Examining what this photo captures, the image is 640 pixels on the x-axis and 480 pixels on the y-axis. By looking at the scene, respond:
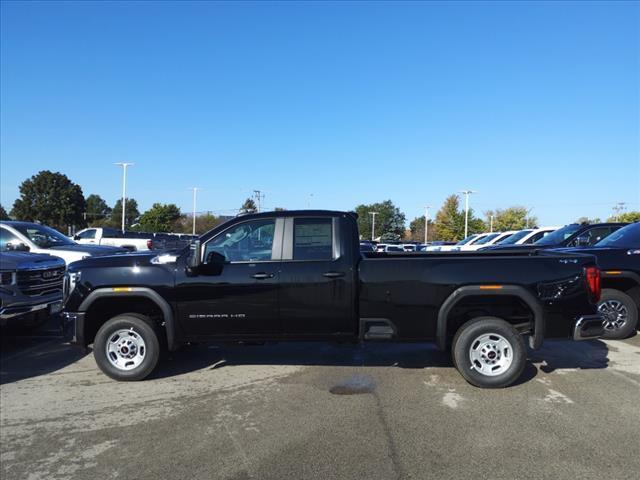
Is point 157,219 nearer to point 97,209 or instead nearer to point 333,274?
point 97,209

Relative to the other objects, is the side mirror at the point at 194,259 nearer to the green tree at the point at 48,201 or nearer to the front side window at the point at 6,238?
the front side window at the point at 6,238

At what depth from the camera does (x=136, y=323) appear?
231 inches

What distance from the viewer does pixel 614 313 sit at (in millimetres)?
7762

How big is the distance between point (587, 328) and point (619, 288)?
303cm

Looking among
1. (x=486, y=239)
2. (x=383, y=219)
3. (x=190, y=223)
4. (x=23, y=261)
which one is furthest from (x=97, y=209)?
(x=23, y=261)

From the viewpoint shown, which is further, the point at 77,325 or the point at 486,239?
the point at 486,239

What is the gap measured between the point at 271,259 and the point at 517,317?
296cm

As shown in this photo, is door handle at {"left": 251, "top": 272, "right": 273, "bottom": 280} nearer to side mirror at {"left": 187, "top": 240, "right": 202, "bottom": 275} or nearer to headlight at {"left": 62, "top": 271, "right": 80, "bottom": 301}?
side mirror at {"left": 187, "top": 240, "right": 202, "bottom": 275}

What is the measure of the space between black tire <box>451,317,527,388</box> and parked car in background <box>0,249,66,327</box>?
246 inches

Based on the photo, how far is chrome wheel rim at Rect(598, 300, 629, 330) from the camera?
7.73 m

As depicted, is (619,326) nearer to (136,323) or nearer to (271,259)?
(271,259)

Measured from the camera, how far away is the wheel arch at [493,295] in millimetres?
5395

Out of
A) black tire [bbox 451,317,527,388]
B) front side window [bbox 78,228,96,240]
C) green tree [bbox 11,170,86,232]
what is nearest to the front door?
black tire [bbox 451,317,527,388]

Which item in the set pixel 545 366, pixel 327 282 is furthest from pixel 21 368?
pixel 545 366
